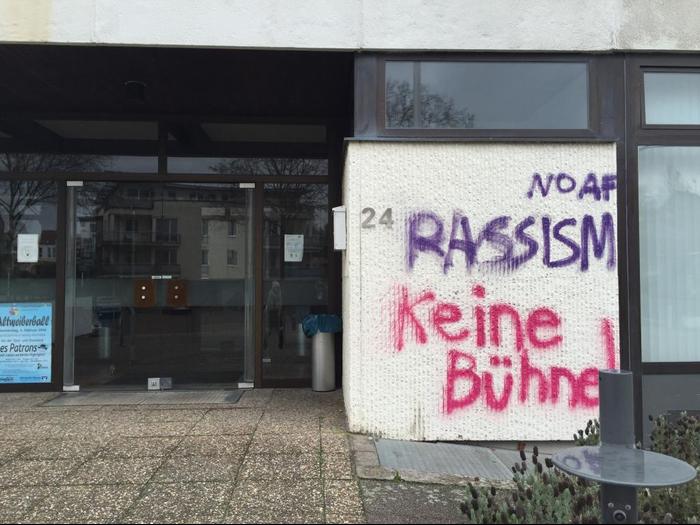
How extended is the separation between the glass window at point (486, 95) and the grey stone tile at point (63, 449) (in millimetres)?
3737

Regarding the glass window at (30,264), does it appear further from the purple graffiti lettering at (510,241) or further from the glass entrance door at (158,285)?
the purple graffiti lettering at (510,241)

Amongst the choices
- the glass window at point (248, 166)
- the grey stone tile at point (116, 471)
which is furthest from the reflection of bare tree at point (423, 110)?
the grey stone tile at point (116, 471)

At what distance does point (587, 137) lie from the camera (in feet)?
16.2

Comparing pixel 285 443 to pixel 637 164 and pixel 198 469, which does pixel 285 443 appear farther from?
pixel 637 164

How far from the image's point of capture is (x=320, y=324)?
663 cm

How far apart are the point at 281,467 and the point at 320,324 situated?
2659 millimetres

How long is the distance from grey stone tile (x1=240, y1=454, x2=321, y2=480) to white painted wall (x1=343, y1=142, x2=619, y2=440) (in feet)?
2.46

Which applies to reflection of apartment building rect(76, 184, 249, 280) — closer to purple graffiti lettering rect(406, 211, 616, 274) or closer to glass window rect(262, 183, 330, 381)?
glass window rect(262, 183, 330, 381)

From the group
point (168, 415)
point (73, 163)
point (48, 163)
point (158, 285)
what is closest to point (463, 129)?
point (168, 415)

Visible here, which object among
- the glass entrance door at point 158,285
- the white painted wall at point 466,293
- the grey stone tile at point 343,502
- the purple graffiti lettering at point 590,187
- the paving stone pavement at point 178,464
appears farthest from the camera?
the glass entrance door at point 158,285

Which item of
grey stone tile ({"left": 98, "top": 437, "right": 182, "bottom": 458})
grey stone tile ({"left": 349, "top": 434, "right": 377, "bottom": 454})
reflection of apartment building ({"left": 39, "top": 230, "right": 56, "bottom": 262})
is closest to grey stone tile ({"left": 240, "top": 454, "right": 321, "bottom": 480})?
grey stone tile ({"left": 349, "top": 434, "right": 377, "bottom": 454})

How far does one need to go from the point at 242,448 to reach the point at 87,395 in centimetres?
302

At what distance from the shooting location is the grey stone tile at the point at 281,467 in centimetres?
392

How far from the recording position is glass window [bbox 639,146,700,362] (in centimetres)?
508
